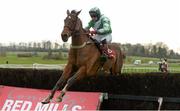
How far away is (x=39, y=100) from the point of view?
9492 mm

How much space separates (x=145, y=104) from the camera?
28.8 ft

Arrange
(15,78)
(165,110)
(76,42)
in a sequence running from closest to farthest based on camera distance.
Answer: (165,110)
(76,42)
(15,78)

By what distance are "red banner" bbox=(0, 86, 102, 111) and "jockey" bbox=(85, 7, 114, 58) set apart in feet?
3.52

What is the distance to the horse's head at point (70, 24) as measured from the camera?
816 cm

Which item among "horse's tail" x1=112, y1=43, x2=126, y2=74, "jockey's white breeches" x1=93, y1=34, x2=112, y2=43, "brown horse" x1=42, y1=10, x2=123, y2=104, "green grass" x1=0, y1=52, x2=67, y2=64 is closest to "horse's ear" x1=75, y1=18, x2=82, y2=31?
"brown horse" x1=42, y1=10, x2=123, y2=104

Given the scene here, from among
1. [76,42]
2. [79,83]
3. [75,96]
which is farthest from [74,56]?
[79,83]

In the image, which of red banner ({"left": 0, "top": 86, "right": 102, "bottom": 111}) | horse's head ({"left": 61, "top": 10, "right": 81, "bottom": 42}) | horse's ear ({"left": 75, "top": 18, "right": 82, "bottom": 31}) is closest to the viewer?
horse's head ({"left": 61, "top": 10, "right": 81, "bottom": 42})

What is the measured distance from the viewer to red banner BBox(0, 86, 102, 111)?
8.94 meters

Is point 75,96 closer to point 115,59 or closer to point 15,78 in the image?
point 115,59

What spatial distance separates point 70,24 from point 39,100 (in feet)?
6.57

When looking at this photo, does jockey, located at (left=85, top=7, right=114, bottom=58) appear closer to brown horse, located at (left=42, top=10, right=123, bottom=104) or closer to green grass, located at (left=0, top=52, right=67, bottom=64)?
brown horse, located at (left=42, top=10, right=123, bottom=104)

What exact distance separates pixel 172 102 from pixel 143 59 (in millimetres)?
40674

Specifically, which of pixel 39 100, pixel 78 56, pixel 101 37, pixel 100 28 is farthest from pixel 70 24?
pixel 39 100

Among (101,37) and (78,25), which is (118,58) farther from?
(78,25)
